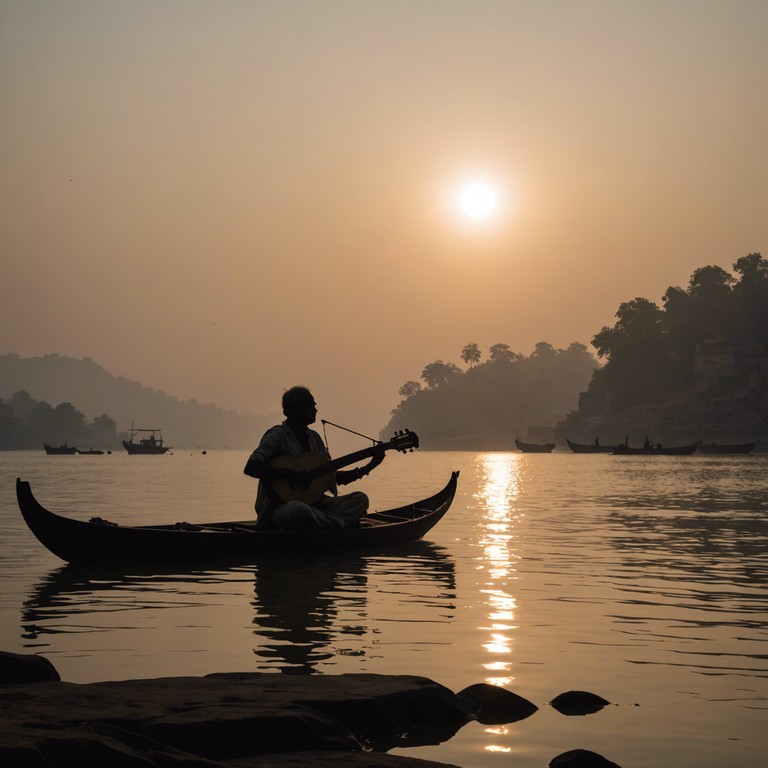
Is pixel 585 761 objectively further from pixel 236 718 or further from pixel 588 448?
pixel 588 448

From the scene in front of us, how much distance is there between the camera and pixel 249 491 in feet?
159

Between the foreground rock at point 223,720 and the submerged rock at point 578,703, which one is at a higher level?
the foreground rock at point 223,720

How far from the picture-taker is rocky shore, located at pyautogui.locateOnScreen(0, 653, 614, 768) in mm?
5395

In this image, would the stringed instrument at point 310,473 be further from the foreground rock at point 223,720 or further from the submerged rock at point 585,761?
the submerged rock at point 585,761

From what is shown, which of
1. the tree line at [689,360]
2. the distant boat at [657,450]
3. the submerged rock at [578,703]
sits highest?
the tree line at [689,360]

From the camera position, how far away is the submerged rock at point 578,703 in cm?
772

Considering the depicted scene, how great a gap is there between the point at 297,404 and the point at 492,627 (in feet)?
20.6

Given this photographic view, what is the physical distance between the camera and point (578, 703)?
25.6 feet

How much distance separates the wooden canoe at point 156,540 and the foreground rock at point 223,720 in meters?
9.34

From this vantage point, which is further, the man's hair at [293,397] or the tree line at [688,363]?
the tree line at [688,363]

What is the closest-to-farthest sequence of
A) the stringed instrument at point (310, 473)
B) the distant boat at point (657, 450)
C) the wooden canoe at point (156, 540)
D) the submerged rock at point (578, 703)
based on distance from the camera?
the submerged rock at point (578, 703) < the wooden canoe at point (156, 540) < the stringed instrument at point (310, 473) < the distant boat at point (657, 450)

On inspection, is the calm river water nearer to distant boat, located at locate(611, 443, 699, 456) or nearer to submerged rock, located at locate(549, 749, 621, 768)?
submerged rock, located at locate(549, 749, 621, 768)

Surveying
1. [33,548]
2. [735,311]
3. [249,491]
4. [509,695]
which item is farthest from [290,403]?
[735,311]

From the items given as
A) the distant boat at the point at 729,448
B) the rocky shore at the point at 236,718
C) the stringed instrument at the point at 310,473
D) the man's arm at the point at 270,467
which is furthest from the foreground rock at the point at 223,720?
the distant boat at the point at 729,448
